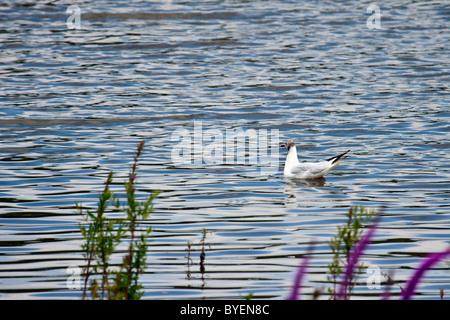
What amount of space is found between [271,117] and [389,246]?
8.11m

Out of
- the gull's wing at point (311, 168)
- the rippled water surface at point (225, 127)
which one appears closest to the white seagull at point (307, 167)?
the gull's wing at point (311, 168)

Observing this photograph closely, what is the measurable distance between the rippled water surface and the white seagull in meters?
0.20

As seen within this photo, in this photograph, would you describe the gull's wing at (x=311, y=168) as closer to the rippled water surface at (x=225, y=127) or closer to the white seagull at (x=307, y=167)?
the white seagull at (x=307, y=167)

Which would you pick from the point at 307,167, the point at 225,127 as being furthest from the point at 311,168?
the point at 225,127

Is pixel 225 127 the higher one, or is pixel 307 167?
pixel 225 127

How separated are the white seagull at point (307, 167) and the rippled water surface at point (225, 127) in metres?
0.20

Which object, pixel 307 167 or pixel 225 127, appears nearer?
pixel 307 167

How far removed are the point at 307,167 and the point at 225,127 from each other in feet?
11.8

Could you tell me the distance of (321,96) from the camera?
54.2ft

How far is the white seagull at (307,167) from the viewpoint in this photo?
10.6m

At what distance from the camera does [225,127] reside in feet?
46.0

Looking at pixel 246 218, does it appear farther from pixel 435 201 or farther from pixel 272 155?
pixel 272 155

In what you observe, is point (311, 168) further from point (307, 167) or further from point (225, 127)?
point (225, 127)

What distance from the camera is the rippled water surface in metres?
6.71
